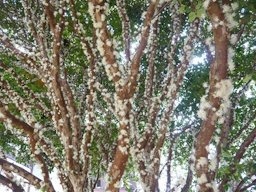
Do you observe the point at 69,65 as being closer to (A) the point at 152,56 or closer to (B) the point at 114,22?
(B) the point at 114,22

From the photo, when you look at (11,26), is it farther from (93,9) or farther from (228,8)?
(228,8)

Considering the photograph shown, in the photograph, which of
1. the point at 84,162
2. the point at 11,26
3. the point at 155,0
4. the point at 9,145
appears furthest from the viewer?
the point at 9,145

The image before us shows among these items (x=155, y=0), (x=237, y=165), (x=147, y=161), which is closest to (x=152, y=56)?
(x=147, y=161)

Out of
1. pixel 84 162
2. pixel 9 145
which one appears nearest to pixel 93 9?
pixel 84 162

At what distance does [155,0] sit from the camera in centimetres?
342

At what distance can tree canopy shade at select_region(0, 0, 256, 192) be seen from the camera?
2.76m

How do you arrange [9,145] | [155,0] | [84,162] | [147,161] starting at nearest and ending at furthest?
1. [155,0]
2. [84,162]
3. [147,161]
4. [9,145]

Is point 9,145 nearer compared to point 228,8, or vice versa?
point 228,8

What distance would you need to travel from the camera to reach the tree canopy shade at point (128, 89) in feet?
9.04

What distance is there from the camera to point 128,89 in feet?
11.4

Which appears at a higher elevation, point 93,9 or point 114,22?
point 114,22

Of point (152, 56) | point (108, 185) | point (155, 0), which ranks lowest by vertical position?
point (108, 185)

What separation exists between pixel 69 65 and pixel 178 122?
2313 mm

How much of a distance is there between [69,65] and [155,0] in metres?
4.24
